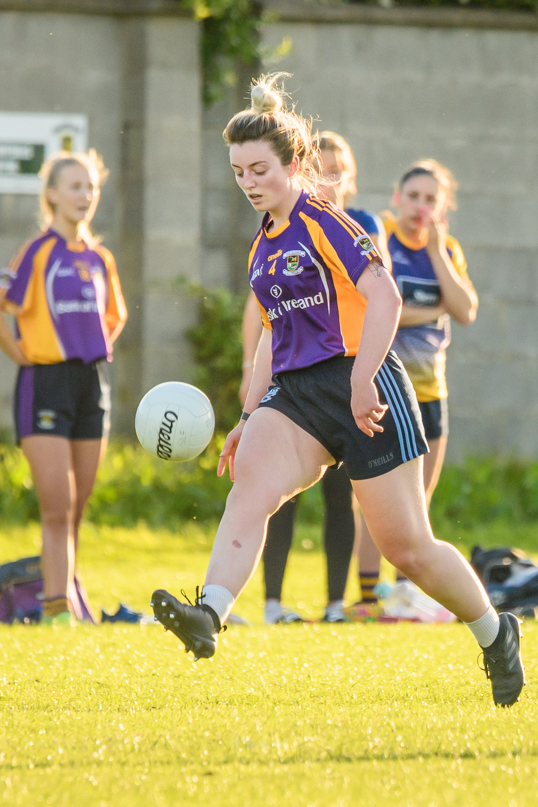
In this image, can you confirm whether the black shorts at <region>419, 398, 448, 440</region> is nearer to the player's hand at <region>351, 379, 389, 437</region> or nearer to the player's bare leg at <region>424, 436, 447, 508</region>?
the player's bare leg at <region>424, 436, 447, 508</region>

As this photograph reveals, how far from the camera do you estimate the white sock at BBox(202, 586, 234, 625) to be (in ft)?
10.7

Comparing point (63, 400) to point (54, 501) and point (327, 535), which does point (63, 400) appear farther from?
point (327, 535)

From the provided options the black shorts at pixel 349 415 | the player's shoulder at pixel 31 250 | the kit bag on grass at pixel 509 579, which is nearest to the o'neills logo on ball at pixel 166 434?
the black shorts at pixel 349 415

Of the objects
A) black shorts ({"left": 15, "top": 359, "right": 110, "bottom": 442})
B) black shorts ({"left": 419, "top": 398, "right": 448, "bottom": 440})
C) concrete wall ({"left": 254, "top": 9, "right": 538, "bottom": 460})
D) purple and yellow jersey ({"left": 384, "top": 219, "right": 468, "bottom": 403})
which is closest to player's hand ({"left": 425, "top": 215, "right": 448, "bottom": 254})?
purple and yellow jersey ({"left": 384, "top": 219, "right": 468, "bottom": 403})

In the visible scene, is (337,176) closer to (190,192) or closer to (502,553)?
(502,553)

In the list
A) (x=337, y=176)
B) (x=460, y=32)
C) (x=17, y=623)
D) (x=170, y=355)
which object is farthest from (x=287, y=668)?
(x=460, y=32)

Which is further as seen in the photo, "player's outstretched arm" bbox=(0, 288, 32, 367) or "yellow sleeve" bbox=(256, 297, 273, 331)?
"player's outstretched arm" bbox=(0, 288, 32, 367)

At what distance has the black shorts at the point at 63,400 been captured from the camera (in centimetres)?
558

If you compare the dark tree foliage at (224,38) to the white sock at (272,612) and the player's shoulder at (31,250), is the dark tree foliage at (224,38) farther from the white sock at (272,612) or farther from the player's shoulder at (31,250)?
the white sock at (272,612)

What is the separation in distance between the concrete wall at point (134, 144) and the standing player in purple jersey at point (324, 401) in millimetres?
6166

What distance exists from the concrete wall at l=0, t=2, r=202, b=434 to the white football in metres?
5.66

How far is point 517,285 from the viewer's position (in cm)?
1030

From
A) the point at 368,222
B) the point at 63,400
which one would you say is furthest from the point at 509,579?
the point at 63,400

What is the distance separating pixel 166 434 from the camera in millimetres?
4020
